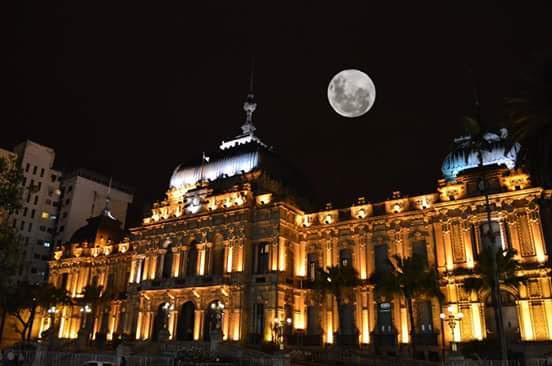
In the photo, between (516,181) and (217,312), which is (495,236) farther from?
(217,312)

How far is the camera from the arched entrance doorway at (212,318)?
5197 centimetres

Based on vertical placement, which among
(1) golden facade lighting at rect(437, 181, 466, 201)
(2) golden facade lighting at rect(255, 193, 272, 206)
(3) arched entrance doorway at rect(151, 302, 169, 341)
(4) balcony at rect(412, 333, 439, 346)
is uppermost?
(2) golden facade lighting at rect(255, 193, 272, 206)

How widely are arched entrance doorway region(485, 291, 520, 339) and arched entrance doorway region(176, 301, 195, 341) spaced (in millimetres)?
30190

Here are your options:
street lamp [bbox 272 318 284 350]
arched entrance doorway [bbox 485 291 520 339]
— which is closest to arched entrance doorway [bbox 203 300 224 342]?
street lamp [bbox 272 318 284 350]

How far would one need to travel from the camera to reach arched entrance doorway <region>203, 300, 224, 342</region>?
171 ft

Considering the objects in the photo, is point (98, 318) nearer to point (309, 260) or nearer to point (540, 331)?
point (309, 260)

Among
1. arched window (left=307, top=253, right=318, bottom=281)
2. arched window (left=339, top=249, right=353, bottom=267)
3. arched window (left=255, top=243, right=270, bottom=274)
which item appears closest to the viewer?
arched window (left=339, top=249, right=353, bottom=267)

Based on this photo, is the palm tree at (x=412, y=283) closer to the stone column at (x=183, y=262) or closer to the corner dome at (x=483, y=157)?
the corner dome at (x=483, y=157)

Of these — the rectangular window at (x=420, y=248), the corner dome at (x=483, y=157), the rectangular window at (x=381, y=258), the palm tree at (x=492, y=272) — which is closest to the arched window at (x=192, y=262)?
the rectangular window at (x=381, y=258)

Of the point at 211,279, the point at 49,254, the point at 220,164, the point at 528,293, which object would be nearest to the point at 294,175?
the point at 220,164

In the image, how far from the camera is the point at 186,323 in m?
55.0

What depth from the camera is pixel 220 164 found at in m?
62.8

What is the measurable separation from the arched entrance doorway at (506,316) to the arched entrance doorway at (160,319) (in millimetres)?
33455

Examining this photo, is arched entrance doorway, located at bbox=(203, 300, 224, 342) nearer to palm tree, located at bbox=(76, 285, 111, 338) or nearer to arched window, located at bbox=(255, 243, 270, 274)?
arched window, located at bbox=(255, 243, 270, 274)
